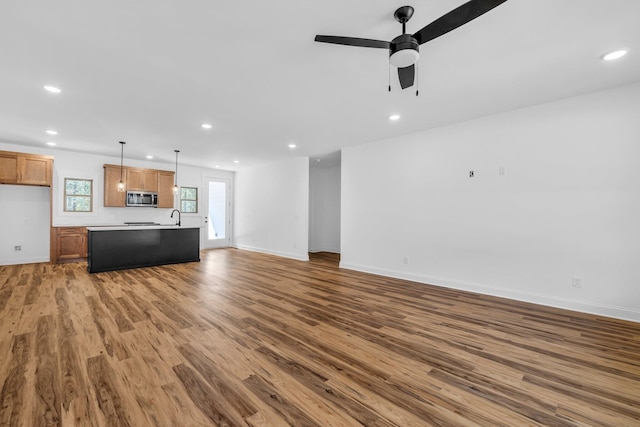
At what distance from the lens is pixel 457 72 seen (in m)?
2.88

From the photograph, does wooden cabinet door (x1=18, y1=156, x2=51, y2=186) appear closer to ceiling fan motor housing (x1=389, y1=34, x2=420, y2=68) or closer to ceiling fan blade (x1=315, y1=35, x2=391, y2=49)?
ceiling fan blade (x1=315, y1=35, x2=391, y2=49)

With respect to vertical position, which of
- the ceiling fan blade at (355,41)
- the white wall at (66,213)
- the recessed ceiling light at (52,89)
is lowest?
the white wall at (66,213)

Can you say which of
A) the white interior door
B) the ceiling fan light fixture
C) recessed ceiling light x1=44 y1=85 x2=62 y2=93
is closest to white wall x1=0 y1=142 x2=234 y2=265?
the white interior door

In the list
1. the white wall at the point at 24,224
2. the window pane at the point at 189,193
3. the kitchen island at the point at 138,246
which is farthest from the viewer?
the window pane at the point at 189,193

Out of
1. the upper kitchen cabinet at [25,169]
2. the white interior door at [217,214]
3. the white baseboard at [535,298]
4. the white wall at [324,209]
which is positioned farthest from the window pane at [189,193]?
the white baseboard at [535,298]

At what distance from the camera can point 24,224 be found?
20.8 feet

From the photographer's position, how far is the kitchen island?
5430 mm

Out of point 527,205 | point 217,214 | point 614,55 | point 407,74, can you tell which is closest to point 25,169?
point 217,214

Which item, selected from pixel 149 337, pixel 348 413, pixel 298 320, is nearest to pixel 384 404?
pixel 348 413

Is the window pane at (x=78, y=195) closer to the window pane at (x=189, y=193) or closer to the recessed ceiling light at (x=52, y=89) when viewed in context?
the window pane at (x=189, y=193)

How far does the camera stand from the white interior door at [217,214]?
9.22 meters

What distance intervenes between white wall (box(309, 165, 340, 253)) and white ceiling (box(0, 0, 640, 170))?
4.09 meters

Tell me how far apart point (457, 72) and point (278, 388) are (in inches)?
137

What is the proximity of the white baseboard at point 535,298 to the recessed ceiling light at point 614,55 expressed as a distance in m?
2.87
